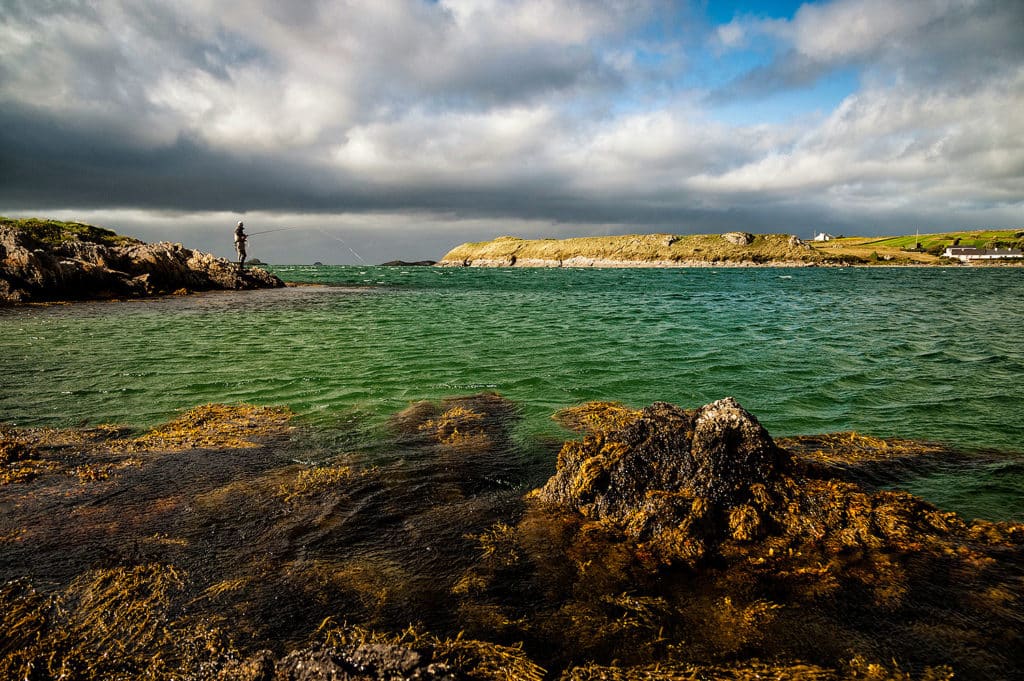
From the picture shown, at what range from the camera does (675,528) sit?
5.29 m

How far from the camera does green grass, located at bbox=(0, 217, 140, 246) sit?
52844 mm

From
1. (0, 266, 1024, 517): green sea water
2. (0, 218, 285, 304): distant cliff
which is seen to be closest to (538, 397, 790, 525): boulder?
(0, 266, 1024, 517): green sea water

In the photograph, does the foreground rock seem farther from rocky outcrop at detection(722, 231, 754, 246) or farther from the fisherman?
rocky outcrop at detection(722, 231, 754, 246)

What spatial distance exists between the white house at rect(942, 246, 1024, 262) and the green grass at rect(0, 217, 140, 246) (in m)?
179

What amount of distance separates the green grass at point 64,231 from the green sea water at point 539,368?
128 ft

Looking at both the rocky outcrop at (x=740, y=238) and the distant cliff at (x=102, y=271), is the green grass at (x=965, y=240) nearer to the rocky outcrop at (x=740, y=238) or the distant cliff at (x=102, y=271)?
the rocky outcrop at (x=740, y=238)

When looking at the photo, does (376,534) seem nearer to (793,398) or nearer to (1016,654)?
(1016,654)

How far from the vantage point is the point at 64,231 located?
58.5 metres

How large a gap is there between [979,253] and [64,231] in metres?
193

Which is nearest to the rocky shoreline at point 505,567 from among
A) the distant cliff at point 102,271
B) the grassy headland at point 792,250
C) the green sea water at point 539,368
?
the green sea water at point 539,368

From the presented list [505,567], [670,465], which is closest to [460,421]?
[670,465]

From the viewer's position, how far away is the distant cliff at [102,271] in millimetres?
28906

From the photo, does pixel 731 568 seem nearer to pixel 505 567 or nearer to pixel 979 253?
pixel 505 567

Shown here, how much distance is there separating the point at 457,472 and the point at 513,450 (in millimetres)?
1327
